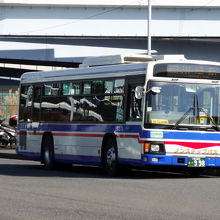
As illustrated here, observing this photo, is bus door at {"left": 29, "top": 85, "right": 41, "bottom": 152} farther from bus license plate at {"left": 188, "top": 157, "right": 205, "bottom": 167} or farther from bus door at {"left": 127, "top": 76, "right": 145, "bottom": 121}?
bus license plate at {"left": 188, "top": 157, "right": 205, "bottom": 167}

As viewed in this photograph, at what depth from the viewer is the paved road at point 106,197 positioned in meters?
12.5

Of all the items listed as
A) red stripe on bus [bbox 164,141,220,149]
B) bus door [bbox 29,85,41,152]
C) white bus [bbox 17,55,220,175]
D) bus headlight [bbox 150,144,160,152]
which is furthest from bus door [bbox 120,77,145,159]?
bus door [bbox 29,85,41,152]

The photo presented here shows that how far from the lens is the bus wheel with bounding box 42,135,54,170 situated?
24844 millimetres

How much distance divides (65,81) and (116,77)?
2.86 metres

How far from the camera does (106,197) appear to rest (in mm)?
15164

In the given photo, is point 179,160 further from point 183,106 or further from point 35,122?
point 35,122

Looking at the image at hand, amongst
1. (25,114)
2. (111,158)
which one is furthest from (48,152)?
(111,158)

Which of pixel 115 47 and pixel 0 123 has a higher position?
pixel 115 47

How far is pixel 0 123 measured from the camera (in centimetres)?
4028

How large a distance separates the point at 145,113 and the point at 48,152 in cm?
569

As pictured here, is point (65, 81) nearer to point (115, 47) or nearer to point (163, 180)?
point (163, 180)

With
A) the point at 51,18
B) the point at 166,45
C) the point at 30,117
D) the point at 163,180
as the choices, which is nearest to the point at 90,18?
→ the point at 51,18

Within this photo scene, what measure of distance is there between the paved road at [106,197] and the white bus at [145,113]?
1.82 feet

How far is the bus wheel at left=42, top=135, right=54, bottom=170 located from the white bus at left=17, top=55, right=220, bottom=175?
138 centimetres
